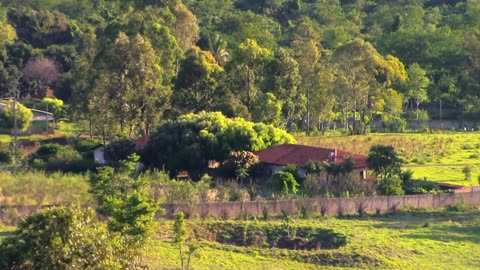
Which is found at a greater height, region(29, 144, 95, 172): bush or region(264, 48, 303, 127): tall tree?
region(264, 48, 303, 127): tall tree

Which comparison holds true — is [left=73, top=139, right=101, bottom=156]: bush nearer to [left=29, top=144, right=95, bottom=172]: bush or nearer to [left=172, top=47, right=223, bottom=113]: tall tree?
[left=29, top=144, right=95, bottom=172]: bush

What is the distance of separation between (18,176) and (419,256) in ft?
46.1

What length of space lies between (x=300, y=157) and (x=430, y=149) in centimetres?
1172

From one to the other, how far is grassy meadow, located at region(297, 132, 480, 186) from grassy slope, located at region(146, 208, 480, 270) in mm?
7066

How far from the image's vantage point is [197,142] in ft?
134

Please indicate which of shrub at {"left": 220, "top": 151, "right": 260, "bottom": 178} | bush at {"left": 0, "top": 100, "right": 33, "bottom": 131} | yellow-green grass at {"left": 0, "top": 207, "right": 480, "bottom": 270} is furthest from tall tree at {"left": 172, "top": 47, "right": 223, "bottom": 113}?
yellow-green grass at {"left": 0, "top": 207, "right": 480, "bottom": 270}

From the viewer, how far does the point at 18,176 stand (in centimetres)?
3634

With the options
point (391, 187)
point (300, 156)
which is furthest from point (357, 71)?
point (391, 187)

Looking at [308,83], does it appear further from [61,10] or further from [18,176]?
[61,10]

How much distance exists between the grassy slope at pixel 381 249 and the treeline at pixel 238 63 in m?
15.2

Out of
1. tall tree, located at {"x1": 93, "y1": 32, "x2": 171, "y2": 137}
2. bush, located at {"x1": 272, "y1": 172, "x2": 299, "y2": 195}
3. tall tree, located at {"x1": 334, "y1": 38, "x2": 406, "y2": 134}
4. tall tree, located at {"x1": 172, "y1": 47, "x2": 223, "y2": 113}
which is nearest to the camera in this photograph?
bush, located at {"x1": 272, "y1": 172, "x2": 299, "y2": 195}

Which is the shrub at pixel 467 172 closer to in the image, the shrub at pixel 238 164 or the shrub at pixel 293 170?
the shrub at pixel 293 170

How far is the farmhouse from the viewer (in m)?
38.9

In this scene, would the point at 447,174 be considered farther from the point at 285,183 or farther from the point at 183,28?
the point at 183,28
